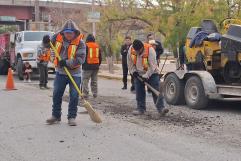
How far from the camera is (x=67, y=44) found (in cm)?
878

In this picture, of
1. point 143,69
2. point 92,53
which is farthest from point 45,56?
point 143,69

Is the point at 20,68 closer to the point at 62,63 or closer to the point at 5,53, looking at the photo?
the point at 5,53

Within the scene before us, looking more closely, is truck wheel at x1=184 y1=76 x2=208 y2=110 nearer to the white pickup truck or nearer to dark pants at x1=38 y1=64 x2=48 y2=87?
dark pants at x1=38 y1=64 x2=48 y2=87

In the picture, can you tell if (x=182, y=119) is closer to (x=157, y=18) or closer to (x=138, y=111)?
(x=138, y=111)

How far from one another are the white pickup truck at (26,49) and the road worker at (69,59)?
11159 mm

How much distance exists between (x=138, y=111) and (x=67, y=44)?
88.1 inches

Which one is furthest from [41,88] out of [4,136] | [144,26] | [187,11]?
[144,26]

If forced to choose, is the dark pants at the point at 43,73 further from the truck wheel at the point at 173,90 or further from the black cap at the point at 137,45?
the black cap at the point at 137,45

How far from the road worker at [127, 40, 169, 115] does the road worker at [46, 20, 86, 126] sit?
1.38 m

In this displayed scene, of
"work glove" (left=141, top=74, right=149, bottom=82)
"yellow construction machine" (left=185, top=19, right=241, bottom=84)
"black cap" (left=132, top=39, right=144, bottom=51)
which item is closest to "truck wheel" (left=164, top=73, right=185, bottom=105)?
"yellow construction machine" (left=185, top=19, right=241, bottom=84)

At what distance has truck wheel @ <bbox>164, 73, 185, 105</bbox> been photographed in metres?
11.9

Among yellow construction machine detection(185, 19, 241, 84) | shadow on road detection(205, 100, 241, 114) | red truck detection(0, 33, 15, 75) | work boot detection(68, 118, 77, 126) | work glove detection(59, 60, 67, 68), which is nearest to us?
work glove detection(59, 60, 67, 68)

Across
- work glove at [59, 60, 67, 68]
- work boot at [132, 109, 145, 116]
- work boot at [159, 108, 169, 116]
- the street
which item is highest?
work glove at [59, 60, 67, 68]

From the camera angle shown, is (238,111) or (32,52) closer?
(238,111)
